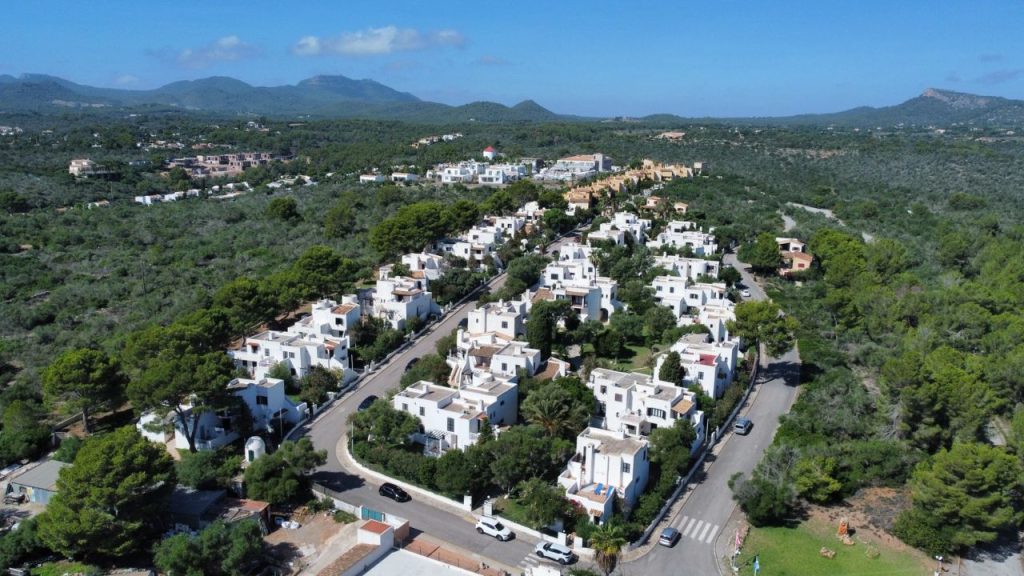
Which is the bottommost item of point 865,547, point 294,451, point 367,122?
point 865,547

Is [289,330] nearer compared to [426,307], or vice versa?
[289,330]

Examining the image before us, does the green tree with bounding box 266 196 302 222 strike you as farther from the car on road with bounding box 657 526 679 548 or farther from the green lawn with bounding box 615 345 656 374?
the car on road with bounding box 657 526 679 548

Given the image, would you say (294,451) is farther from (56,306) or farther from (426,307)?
(56,306)

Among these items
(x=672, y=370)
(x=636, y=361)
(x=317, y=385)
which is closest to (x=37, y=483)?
(x=317, y=385)

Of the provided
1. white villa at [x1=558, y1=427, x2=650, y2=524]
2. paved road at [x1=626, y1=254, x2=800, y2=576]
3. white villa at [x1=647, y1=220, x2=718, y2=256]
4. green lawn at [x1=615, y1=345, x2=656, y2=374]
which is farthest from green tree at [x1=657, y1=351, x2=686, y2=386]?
white villa at [x1=647, y1=220, x2=718, y2=256]

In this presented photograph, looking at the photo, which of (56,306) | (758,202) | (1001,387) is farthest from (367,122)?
(1001,387)
